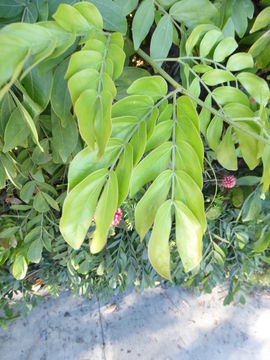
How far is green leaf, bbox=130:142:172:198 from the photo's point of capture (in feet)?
1.36

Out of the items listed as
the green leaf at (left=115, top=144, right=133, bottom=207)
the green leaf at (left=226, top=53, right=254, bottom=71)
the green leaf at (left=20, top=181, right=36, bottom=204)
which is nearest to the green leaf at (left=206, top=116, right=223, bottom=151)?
the green leaf at (left=226, top=53, right=254, bottom=71)

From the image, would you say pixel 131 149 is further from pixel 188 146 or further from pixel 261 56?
pixel 261 56

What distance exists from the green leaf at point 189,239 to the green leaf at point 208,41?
1.02ft

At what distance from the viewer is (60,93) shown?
0.44 meters

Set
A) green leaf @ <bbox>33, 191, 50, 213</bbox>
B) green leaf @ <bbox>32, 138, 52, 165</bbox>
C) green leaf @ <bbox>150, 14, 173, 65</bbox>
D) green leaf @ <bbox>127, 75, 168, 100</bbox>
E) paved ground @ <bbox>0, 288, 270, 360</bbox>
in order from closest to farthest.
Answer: green leaf @ <bbox>127, 75, 168, 100</bbox>
green leaf @ <bbox>150, 14, 173, 65</bbox>
green leaf @ <bbox>32, 138, 52, 165</bbox>
green leaf @ <bbox>33, 191, 50, 213</bbox>
paved ground @ <bbox>0, 288, 270, 360</bbox>

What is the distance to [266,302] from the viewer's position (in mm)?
1537

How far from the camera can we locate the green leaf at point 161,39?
0.53 m

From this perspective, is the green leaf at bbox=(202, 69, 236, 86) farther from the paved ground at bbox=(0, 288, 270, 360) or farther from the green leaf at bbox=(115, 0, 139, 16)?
the paved ground at bbox=(0, 288, 270, 360)

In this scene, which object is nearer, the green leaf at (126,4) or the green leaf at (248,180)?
the green leaf at (126,4)

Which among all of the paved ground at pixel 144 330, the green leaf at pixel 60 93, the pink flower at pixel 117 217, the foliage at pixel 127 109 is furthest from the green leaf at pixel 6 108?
the paved ground at pixel 144 330

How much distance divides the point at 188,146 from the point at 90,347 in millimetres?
1249

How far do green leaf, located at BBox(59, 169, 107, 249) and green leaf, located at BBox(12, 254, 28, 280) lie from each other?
0.60 metres

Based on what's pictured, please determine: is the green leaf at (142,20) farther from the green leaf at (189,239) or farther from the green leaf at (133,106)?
the green leaf at (189,239)

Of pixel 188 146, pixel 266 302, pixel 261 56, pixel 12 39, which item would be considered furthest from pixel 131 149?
pixel 266 302
